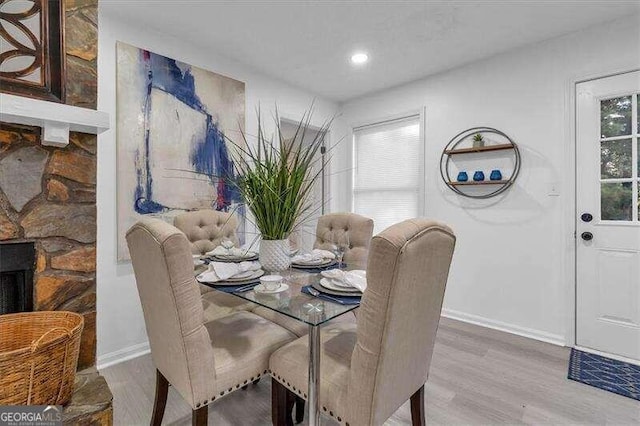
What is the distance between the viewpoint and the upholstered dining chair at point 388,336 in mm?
963

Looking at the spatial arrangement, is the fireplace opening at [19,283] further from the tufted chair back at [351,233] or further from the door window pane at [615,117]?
the door window pane at [615,117]

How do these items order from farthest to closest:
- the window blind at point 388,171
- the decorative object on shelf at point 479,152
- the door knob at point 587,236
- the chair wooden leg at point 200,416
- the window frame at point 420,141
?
the window blind at point 388,171 → the window frame at point 420,141 → the decorative object on shelf at point 479,152 → the door knob at point 587,236 → the chair wooden leg at point 200,416

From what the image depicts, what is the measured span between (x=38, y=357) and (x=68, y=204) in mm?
679

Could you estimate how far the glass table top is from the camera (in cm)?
112

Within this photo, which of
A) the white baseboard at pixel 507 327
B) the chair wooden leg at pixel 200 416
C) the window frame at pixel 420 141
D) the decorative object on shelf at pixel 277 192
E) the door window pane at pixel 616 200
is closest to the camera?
the chair wooden leg at pixel 200 416

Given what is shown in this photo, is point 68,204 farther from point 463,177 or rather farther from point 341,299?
point 463,177

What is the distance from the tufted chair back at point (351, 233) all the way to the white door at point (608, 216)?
1706 mm

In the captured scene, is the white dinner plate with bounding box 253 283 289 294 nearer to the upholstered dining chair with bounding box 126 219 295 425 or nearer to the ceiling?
the upholstered dining chair with bounding box 126 219 295 425

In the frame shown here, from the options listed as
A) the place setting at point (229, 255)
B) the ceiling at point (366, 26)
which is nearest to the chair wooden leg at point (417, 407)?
the place setting at point (229, 255)

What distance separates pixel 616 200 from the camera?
→ 2312 mm

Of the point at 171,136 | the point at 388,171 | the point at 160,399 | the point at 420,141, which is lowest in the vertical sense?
the point at 160,399

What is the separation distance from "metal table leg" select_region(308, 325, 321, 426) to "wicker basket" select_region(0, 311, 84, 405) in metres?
0.90

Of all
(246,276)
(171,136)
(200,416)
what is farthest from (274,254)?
(171,136)

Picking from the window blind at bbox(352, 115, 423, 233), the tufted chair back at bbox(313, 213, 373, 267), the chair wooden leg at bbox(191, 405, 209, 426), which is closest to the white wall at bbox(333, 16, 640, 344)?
the window blind at bbox(352, 115, 423, 233)
